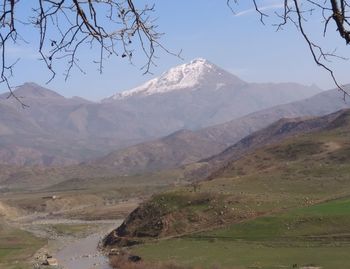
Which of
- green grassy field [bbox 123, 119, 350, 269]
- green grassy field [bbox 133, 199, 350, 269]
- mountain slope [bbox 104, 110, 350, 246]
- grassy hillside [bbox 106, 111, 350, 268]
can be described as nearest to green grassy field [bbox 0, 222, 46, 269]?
mountain slope [bbox 104, 110, 350, 246]

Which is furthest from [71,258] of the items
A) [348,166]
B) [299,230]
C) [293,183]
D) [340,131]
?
[340,131]

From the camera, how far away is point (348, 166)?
91250mm

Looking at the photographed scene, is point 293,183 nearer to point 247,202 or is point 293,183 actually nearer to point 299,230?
point 247,202

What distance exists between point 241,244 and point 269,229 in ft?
15.6

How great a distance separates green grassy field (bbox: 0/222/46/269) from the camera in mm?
63631

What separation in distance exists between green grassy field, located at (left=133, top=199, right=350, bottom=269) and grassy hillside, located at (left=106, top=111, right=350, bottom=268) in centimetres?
8

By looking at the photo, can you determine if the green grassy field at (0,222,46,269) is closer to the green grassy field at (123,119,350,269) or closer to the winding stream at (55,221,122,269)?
the winding stream at (55,221,122,269)

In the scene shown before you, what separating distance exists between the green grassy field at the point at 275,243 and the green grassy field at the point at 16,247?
1294 centimetres

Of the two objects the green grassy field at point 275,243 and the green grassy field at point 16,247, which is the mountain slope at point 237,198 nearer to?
the green grassy field at point 275,243

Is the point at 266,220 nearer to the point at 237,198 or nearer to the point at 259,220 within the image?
the point at 259,220

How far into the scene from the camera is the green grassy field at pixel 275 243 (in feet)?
149

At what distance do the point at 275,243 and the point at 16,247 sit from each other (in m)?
38.4

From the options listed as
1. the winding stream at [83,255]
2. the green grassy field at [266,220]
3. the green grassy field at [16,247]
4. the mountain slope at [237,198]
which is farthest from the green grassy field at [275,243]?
the green grassy field at [16,247]

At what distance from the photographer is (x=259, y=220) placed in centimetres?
6444
